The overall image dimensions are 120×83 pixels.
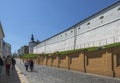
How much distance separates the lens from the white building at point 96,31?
134 feet

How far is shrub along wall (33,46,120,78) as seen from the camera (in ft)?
73.8

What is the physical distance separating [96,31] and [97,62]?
21372 mm

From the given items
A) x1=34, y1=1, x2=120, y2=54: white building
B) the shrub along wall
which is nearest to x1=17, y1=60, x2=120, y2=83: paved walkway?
the shrub along wall

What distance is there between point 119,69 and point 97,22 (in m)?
26.7

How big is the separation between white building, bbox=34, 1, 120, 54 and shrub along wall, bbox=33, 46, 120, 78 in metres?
7.35

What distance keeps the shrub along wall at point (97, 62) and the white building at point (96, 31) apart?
24.1ft

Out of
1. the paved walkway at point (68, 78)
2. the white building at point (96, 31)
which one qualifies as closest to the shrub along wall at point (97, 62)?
the paved walkway at point (68, 78)

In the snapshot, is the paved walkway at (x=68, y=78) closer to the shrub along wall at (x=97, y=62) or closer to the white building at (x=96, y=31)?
the shrub along wall at (x=97, y=62)

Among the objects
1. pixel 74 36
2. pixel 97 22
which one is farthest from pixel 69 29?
pixel 97 22

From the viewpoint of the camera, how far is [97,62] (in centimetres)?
2644

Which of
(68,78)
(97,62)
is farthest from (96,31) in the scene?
(68,78)

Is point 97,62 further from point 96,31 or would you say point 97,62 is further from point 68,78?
point 96,31

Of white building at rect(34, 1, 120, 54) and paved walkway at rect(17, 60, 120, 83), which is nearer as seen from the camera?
paved walkway at rect(17, 60, 120, 83)

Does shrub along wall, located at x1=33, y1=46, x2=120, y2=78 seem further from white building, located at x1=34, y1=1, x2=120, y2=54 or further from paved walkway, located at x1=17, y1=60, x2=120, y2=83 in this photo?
white building, located at x1=34, y1=1, x2=120, y2=54
